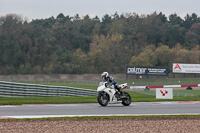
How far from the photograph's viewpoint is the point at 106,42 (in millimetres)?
95500

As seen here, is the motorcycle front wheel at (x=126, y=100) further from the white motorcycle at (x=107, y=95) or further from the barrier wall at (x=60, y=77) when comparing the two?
the barrier wall at (x=60, y=77)

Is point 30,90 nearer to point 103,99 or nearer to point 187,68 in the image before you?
point 103,99

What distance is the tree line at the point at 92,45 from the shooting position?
8394 centimetres

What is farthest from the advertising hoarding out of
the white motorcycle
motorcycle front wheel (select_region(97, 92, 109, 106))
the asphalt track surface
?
motorcycle front wheel (select_region(97, 92, 109, 106))

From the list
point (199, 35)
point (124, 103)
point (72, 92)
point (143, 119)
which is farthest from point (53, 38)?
point (143, 119)

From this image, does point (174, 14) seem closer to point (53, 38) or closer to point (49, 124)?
point (53, 38)

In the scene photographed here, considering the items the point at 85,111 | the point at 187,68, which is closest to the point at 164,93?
the point at 85,111

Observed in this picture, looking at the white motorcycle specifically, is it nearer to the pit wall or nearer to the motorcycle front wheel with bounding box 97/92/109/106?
the motorcycle front wheel with bounding box 97/92/109/106

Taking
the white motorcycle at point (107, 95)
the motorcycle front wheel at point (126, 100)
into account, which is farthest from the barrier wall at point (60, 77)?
the white motorcycle at point (107, 95)

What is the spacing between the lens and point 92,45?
98.2 m

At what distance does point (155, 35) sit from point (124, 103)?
299 feet

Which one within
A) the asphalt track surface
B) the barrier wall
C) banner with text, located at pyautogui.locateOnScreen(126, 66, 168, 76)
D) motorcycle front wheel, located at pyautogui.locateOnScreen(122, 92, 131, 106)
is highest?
banner with text, located at pyautogui.locateOnScreen(126, 66, 168, 76)

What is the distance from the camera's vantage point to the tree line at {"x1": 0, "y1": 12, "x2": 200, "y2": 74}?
83938 mm

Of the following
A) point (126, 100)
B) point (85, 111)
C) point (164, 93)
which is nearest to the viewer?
point (85, 111)
